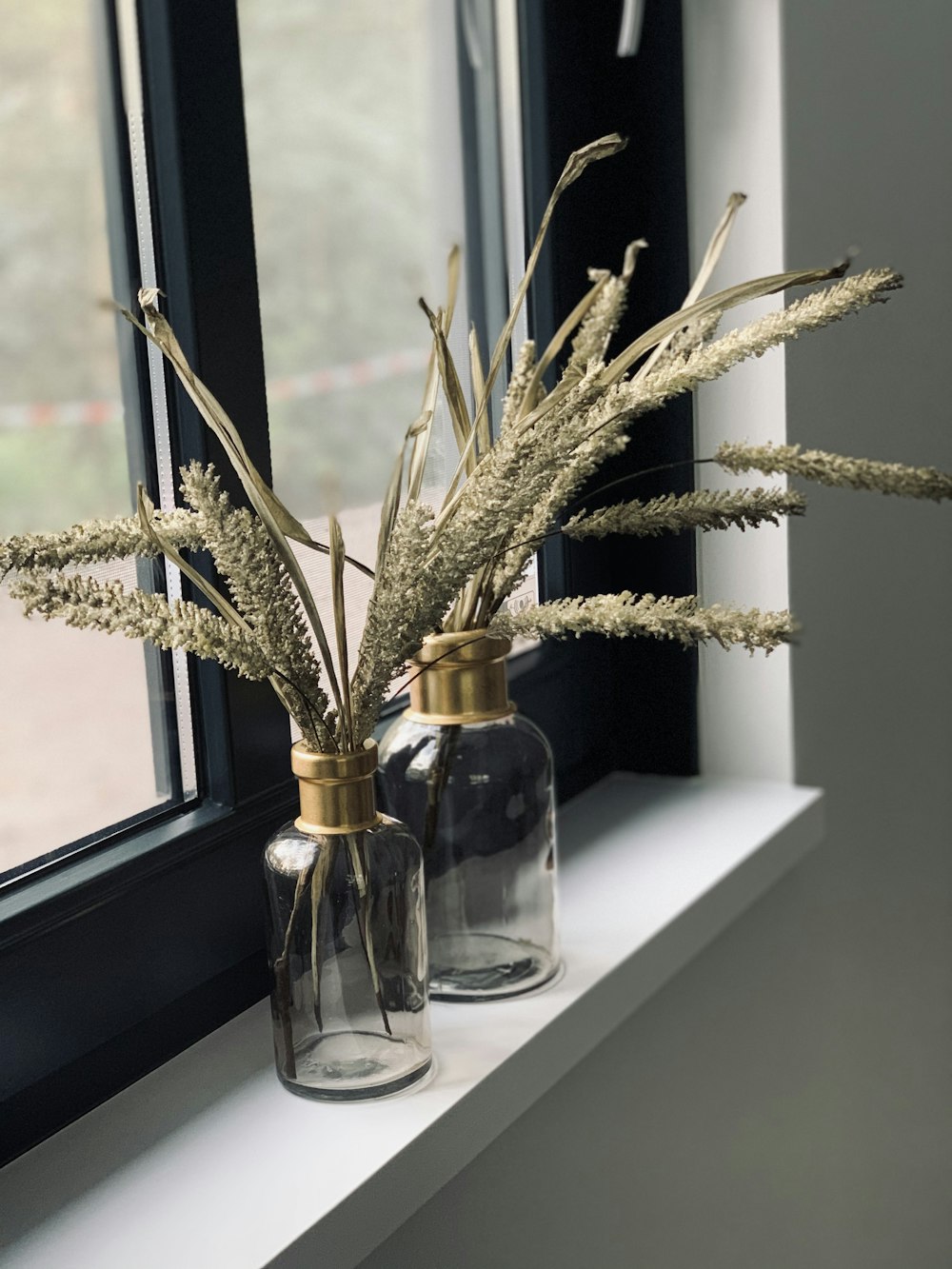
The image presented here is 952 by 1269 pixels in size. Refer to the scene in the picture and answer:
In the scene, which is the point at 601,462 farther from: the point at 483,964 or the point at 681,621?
the point at 483,964

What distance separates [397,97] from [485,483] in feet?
1.97

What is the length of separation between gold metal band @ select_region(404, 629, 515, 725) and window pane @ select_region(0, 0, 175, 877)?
20cm

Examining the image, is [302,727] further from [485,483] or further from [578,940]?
[578,940]

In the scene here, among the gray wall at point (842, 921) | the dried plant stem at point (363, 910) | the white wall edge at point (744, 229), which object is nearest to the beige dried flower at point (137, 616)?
the dried plant stem at point (363, 910)

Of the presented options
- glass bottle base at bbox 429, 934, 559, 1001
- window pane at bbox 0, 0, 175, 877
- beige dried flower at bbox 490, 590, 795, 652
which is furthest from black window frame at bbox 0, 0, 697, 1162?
beige dried flower at bbox 490, 590, 795, 652

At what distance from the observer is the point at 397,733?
0.92 metres

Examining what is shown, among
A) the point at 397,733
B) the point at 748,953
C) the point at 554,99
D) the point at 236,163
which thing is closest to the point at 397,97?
the point at 554,99

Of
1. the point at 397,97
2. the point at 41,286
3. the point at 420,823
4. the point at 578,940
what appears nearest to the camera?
the point at 41,286

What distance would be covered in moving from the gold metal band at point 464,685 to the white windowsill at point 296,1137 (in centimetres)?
20

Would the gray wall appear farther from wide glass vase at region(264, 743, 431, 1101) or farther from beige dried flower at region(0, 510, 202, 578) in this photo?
beige dried flower at region(0, 510, 202, 578)

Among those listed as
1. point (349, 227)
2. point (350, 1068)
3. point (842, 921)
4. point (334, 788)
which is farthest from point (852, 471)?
point (842, 921)

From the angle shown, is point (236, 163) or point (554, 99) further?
point (554, 99)

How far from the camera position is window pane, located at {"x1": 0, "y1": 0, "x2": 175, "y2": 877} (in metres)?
0.79

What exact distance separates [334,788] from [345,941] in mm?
91
